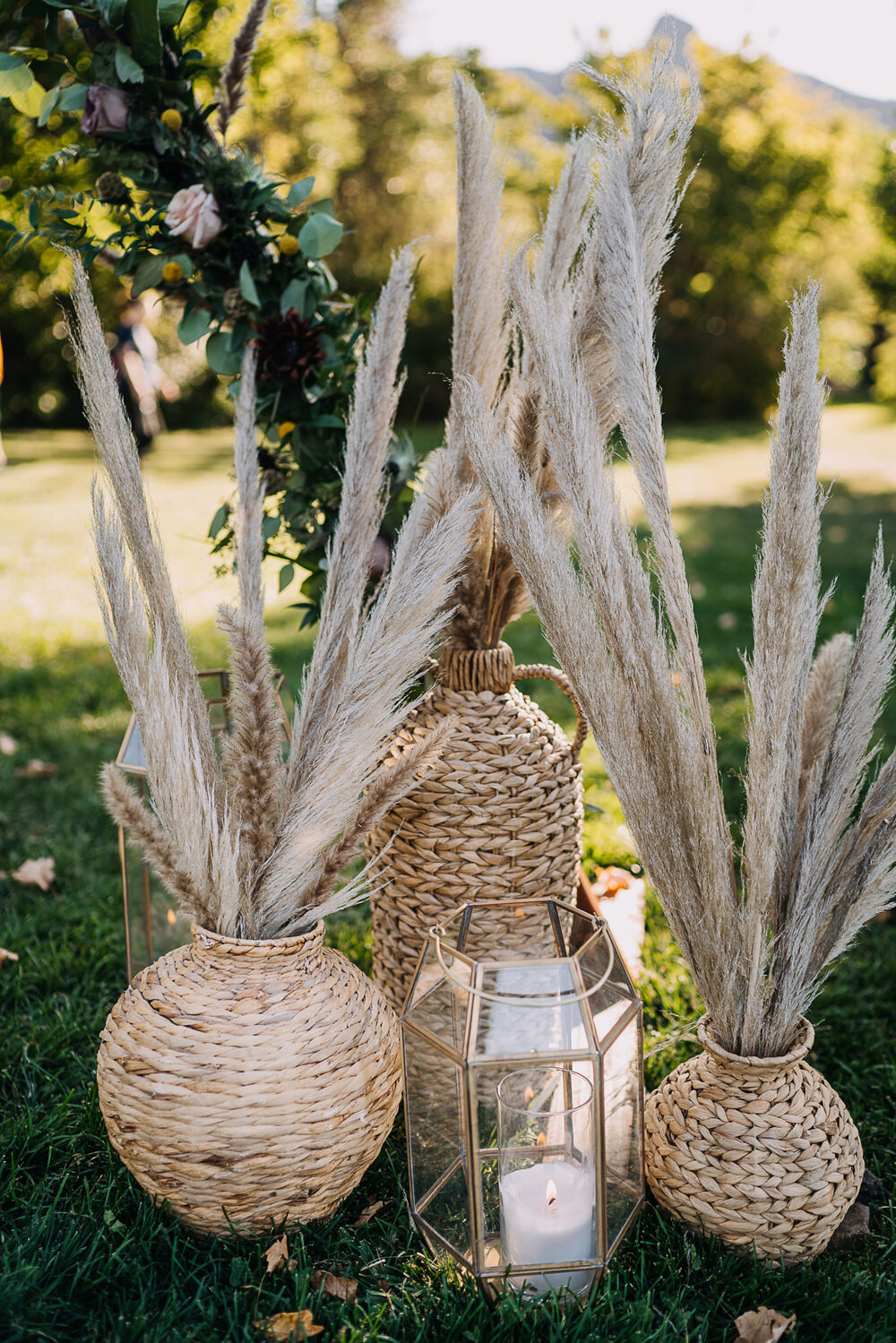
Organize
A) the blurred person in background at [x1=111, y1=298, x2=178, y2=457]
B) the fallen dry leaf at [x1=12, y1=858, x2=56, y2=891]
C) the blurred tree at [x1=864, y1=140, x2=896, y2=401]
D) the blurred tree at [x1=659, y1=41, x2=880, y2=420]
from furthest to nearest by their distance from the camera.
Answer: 1. the blurred tree at [x1=659, y1=41, x2=880, y2=420]
2. the blurred tree at [x1=864, y1=140, x2=896, y2=401]
3. the blurred person in background at [x1=111, y1=298, x2=178, y2=457]
4. the fallen dry leaf at [x1=12, y1=858, x2=56, y2=891]

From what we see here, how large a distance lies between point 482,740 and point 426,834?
16 centimetres

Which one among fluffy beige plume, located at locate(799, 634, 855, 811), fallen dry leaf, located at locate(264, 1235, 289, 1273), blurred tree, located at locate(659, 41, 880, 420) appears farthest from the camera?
blurred tree, located at locate(659, 41, 880, 420)

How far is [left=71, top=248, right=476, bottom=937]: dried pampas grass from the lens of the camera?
3.88 feet

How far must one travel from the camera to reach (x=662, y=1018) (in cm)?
183

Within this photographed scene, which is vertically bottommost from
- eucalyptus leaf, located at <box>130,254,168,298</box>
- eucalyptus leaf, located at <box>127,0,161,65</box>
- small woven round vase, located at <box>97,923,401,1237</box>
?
small woven round vase, located at <box>97,923,401,1237</box>

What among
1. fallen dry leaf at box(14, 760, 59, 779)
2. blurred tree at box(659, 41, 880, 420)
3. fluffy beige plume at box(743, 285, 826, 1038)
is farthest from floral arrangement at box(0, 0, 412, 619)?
blurred tree at box(659, 41, 880, 420)

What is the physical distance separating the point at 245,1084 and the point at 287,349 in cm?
118

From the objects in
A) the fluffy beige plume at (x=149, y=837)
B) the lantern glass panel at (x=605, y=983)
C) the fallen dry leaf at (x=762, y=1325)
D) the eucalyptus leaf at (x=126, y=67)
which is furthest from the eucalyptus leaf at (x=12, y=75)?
the fallen dry leaf at (x=762, y=1325)

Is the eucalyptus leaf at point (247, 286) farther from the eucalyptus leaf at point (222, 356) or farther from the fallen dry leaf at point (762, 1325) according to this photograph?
the fallen dry leaf at point (762, 1325)

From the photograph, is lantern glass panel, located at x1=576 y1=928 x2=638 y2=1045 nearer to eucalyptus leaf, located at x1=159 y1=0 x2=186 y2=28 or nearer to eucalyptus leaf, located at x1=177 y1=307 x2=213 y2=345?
eucalyptus leaf, located at x1=177 y1=307 x2=213 y2=345

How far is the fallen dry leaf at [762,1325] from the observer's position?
1099 mm

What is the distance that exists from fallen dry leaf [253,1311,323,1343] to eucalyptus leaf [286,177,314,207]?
162 centimetres

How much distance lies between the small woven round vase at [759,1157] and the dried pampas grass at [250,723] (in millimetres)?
504

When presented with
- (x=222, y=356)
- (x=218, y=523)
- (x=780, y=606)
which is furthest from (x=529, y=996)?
(x=222, y=356)
